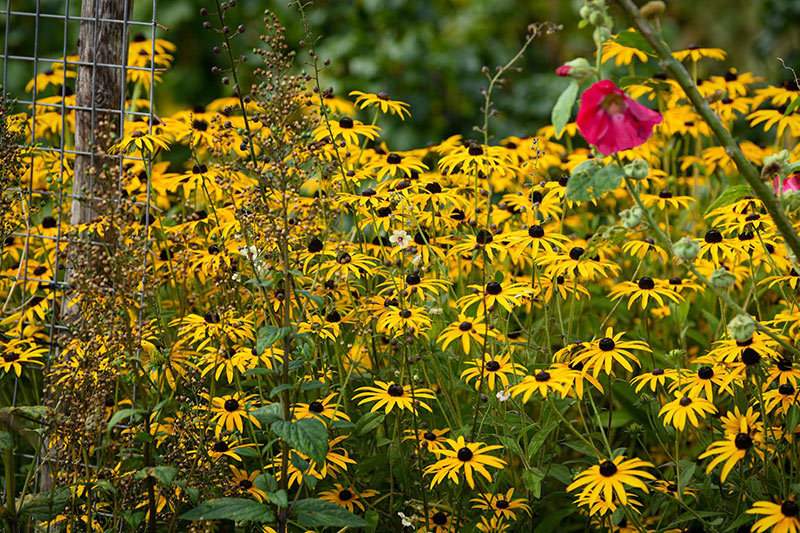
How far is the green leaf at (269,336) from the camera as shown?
3.88ft

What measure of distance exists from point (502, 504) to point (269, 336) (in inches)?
23.3

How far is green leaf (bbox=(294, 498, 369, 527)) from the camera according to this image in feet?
4.20

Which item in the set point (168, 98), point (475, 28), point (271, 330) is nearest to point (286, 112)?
point (271, 330)

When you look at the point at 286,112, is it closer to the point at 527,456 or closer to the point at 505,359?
the point at 505,359

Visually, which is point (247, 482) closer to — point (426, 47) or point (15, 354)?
point (15, 354)

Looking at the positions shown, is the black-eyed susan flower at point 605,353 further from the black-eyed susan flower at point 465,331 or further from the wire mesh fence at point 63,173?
the wire mesh fence at point 63,173

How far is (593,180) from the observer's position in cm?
108

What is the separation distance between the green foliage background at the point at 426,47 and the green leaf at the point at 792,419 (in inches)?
121

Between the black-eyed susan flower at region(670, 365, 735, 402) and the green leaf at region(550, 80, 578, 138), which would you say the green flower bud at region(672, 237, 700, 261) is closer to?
the green leaf at region(550, 80, 578, 138)

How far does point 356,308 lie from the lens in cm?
165

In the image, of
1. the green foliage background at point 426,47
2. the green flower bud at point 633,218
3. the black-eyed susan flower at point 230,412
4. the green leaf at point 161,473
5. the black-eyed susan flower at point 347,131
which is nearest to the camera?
the green flower bud at point 633,218


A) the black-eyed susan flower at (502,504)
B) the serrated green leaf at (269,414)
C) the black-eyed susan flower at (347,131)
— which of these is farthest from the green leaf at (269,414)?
the black-eyed susan flower at (347,131)

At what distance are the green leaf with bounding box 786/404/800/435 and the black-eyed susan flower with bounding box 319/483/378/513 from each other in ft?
2.44

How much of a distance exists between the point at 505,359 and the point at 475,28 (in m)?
3.57
